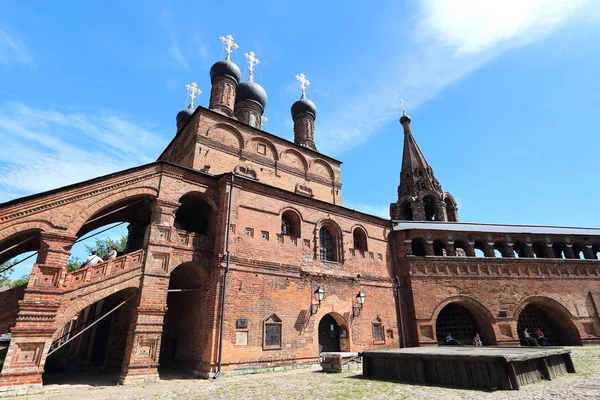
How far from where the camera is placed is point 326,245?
1650 centimetres

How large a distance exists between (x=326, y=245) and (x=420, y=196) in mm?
14648

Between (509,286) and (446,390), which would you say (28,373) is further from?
(509,286)

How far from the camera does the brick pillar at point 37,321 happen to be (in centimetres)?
872

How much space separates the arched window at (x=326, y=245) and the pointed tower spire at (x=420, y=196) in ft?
42.6

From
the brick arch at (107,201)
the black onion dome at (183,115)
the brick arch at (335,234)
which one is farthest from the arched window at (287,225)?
the black onion dome at (183,115)

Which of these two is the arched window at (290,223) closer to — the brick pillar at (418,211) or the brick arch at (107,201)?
the brick arch at (107,201)

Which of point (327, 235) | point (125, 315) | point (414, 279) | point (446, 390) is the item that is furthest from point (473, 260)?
point (125, 315)

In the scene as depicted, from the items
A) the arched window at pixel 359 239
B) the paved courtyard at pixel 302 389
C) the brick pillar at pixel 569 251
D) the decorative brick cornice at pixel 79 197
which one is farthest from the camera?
the brick pillar at pixel 569 251

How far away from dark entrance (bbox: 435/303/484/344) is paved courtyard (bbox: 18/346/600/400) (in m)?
6.99

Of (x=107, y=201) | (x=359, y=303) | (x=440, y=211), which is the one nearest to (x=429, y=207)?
(x=440, y=211)

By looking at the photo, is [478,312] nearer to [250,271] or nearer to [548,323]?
[548,323]

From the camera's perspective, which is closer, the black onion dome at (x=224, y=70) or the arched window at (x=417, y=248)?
the arched window at (x=417, y=248)

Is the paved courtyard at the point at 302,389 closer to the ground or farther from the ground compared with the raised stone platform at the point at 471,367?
closer to the ground

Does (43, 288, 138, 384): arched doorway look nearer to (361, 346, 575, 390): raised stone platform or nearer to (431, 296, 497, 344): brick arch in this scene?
(361, 346, 575, 390): raised stone platform
